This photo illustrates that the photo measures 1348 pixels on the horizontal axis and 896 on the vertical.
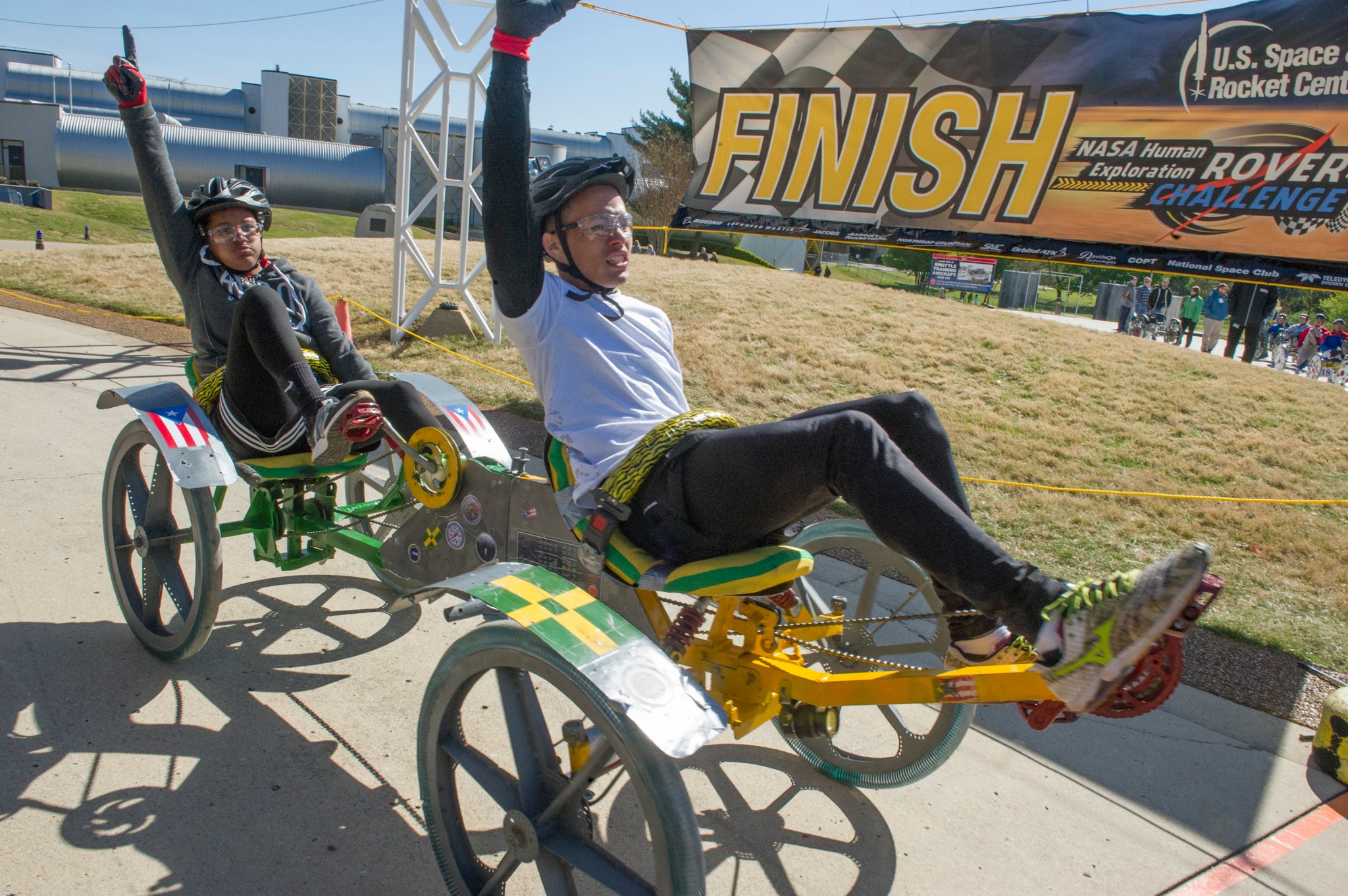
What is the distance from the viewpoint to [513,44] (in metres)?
2.35

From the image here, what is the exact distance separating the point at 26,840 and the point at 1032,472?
19.0 ft

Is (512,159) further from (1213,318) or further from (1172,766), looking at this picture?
(1213,318)

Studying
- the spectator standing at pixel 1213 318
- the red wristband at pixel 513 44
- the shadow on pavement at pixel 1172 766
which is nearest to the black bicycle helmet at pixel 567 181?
the red wristband at pixel 513 44

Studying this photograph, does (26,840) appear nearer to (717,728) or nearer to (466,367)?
A: (717,728)

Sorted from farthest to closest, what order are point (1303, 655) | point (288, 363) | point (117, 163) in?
1. point (117, 163)
2. point (1303, 655)
3. point (288, 363)

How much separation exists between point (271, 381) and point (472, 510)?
1.11 metres

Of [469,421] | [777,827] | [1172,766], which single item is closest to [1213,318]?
[1172,766]

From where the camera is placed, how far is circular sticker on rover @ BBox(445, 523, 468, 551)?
293 centimetres

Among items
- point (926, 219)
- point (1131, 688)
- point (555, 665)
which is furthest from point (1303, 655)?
point (926, 219)

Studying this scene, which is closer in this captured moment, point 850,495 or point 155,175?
→ point 850,495

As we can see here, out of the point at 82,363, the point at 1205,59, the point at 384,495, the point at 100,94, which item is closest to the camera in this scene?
the point at 384,495

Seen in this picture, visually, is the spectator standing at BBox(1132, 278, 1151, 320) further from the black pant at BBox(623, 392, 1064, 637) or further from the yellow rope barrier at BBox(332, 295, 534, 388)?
the black pant at BBox(623, 392, 1064, 637)

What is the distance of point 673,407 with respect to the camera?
264 centimetres

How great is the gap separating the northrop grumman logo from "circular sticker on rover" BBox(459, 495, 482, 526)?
19.2 feet
